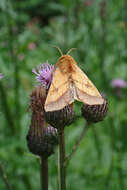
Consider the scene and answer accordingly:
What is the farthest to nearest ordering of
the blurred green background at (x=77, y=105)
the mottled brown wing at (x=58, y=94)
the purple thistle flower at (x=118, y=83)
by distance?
the purple thistle flower at (x=118, y=83) → the blurred green background at (x=77, y=105) → the mottled brown wing at (x=58, y=94)

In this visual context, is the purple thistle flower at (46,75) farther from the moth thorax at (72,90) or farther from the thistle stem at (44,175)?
the thistle stem at (44,175)

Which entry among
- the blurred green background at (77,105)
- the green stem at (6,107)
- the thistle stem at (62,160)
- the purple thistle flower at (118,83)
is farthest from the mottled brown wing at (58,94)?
the purple thistle flower at (118,83)

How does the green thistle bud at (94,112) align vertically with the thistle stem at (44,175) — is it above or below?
above

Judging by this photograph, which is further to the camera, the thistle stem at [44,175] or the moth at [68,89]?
the thistle stem at [44,175]

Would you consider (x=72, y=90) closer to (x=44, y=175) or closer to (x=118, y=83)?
(x=44, y=175)

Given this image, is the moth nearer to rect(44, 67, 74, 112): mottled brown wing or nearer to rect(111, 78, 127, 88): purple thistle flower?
rect(44, 67, 74, 112): mottled brown wing

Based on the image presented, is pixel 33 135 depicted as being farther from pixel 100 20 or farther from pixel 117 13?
pixel 117 13

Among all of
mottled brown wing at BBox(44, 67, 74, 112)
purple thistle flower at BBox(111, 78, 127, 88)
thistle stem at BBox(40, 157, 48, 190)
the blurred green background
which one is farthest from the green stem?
purple thistle flower at BBox(111, 78, 127, 88)

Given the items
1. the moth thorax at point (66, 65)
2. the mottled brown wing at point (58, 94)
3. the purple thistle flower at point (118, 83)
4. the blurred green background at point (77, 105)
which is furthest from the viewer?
the purple thistle flower at point (118, 83)
